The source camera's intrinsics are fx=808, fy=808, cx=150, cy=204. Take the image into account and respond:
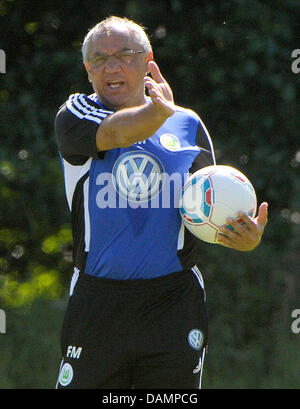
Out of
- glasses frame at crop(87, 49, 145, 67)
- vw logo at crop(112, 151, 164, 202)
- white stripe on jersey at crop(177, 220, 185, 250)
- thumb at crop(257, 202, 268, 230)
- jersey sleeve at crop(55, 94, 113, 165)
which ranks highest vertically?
glasses frame at crop(87, 49, 145, 67)

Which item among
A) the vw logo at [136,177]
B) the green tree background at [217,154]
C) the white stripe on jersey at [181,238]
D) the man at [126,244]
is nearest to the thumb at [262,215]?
the man at [126,244]

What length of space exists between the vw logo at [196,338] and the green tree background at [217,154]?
6.60ft

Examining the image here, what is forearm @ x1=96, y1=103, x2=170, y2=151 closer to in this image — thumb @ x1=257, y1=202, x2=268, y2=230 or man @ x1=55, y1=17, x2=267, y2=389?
man @ x1=55, y1=17, x2=267, y2=389

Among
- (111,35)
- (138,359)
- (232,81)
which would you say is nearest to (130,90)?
(111,35)

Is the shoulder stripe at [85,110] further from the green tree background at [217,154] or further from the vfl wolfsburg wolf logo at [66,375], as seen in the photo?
the green tree background at [217,154]

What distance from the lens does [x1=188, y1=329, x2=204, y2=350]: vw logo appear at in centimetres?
334

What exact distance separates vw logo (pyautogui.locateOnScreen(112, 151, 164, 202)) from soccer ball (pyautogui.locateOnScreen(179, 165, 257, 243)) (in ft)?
0.44

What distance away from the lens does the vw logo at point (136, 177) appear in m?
3.34

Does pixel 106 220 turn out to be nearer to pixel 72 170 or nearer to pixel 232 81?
pixel 72 170

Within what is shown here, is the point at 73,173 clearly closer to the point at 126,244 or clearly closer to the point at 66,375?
the point at 126,244

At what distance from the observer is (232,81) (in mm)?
5625

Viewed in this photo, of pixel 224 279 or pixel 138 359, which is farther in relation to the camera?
pixel 224 279

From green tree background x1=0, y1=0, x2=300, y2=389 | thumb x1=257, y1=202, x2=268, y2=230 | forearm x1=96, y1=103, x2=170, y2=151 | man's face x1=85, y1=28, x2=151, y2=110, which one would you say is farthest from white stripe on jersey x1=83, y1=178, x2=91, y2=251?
green tree background x1=0, y1=0, x2=300, y2=389

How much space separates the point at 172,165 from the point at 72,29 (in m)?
2.77
